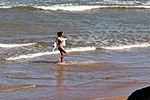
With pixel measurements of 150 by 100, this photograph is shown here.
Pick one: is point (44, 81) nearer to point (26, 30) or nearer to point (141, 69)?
point (141, 69)

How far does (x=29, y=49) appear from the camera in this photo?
15500mm

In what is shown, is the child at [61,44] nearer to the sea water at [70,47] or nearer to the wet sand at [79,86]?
the sea water at [70,47]

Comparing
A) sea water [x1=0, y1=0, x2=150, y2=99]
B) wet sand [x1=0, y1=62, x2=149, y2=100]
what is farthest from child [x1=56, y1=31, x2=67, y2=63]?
wet sand [x1=0, y1=62, x2=149, y2=100]

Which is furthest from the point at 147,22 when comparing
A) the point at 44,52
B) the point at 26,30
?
the point at 44,52

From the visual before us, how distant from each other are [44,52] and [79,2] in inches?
899

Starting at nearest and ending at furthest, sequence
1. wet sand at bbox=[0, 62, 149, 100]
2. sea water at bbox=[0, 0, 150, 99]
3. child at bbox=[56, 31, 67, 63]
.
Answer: wet sand at bbox=[0, 62, 149, 100], sea water at bbox=[0, 0, 150, 99], child at bbox=[56, 31, 67, 63]

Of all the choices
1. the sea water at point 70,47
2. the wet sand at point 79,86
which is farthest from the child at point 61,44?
the wet sand at point 79,86

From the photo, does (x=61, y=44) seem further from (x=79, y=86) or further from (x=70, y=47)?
A: (x=79, y=86)

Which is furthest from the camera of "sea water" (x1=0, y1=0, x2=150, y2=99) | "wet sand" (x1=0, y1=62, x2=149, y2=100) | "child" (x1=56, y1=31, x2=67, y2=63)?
"child" (x1=56, y1=31, x2=67, y2=63)

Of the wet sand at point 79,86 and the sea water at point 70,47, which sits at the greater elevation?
the wet sand at point 79,86

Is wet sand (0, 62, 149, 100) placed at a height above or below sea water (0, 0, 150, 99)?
above

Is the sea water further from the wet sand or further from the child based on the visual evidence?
the child

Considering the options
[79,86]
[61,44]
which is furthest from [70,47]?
[79,86]

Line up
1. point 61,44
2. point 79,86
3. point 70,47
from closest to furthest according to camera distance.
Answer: point 79,86 < point 61,44 < point 70,47
